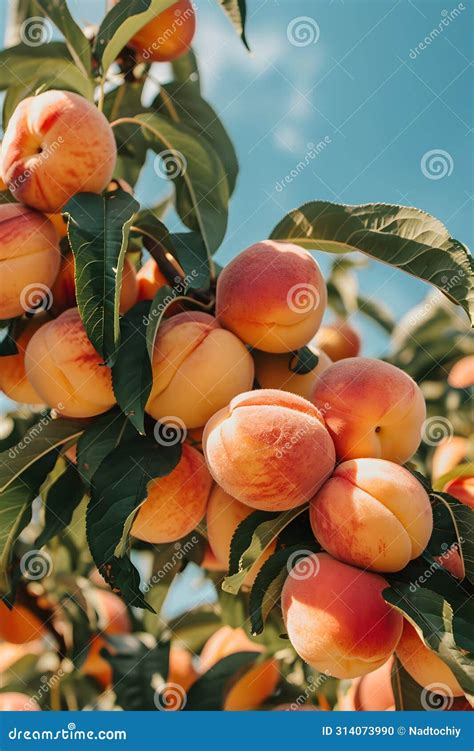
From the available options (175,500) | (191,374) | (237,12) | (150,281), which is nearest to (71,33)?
(237,12)

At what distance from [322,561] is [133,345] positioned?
37cm

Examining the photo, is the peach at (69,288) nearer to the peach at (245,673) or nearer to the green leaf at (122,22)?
the green leaf at (122,22)

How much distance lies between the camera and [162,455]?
3.53 ft

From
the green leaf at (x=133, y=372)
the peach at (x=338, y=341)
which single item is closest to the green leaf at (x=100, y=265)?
the green leaf at (x=133, y=372)

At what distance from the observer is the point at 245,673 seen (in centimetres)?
153

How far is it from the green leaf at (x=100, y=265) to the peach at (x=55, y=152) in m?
0.06

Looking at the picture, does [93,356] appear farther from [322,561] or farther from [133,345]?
[322,561]

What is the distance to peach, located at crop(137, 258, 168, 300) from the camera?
1276 millimetres

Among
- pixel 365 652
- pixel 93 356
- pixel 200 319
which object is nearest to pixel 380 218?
pixel 200 319

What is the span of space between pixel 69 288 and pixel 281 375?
35cm

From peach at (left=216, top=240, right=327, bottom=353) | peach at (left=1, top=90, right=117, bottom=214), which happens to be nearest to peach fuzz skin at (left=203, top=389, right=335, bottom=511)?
peach at (left=216, top=240, right=327, bottom=353)

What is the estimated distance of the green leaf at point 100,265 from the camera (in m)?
0.99

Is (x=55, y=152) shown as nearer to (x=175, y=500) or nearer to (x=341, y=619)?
(x=175, y=500)

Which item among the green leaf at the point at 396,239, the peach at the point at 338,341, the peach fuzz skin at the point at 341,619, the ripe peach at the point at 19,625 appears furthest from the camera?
the ripe peach at the point at 19,625
